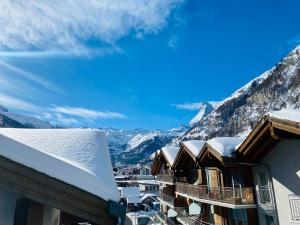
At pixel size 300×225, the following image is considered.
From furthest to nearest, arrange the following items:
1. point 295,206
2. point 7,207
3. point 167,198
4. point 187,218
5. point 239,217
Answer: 1. point 167,198
2. point 187,218
3. point 239,217
4. point 295,206
5. point 7,207

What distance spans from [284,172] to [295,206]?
5.58ft

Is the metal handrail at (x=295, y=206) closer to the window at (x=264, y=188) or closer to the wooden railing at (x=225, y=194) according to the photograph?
the window at (x=264, y=188)

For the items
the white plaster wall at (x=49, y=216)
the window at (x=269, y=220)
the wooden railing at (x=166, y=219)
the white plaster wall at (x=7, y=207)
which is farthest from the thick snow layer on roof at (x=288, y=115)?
the wooden railing at (x=166, y=219)

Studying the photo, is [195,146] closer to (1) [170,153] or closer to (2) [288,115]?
(1) [170,153]

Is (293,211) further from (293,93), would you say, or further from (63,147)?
(293,93)

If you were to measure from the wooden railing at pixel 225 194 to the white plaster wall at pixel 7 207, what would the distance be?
1858 centimetres

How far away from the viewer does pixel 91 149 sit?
324 cm

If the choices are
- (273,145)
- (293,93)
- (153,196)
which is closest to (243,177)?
(273,145)

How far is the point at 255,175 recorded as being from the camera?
1914 centimetres


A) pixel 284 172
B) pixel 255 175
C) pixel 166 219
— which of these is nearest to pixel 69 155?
pixel 284 172

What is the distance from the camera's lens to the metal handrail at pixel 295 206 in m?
15.3

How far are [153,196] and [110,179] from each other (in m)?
72.3

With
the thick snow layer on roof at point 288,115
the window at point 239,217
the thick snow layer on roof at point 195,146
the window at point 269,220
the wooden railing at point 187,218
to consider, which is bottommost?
the window at point 269,220

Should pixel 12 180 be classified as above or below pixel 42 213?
above
